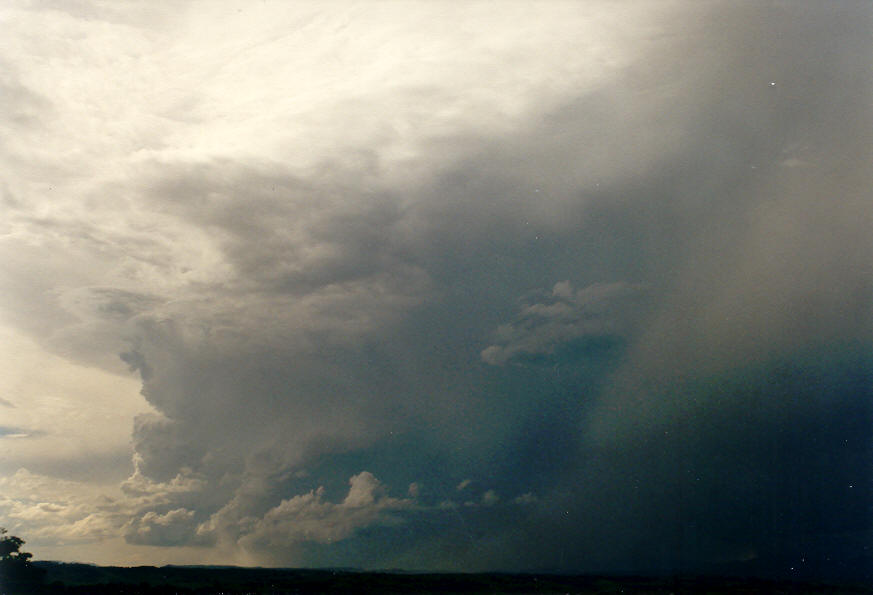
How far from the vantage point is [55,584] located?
18862cm
